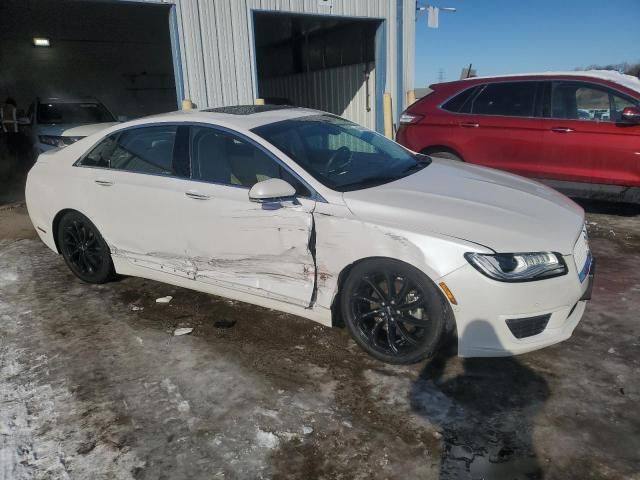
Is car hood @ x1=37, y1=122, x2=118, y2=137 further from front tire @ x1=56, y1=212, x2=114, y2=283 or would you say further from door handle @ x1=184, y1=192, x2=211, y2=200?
door handle @ x1=184, y1=192, x2=211, y2=200

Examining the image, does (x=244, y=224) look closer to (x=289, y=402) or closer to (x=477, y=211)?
(x=289, y=402)

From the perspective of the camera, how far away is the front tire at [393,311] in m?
2.92

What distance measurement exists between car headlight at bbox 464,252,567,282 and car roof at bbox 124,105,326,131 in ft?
6.18

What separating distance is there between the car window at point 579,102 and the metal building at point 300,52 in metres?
4.81

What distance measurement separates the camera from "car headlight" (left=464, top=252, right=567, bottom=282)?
2740 millimetres

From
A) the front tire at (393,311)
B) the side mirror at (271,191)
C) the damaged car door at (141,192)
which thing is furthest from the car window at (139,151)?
the front tire at (393,311)

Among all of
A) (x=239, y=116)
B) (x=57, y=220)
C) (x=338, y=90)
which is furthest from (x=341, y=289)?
(x=338, y=90)

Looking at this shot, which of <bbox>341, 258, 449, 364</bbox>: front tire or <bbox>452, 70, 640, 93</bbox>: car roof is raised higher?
<bbox>452, 70, 640, 93</bbox>: car roof

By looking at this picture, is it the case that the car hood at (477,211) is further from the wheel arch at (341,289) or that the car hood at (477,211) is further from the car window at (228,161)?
the car window at (228,161)

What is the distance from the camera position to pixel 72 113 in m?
10.7

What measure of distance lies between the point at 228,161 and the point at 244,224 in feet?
1.75

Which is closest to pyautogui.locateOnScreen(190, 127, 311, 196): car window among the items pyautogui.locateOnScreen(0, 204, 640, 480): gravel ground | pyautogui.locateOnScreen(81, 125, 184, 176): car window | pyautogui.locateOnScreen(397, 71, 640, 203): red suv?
pyautogui.locateOnScreen(81, 125, 184, 176): car window

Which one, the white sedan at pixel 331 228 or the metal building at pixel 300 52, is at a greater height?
the metal building at pixel 300 52

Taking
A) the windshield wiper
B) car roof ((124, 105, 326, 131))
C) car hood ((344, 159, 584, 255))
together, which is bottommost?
car hood ((344, 159, 584, 255))
